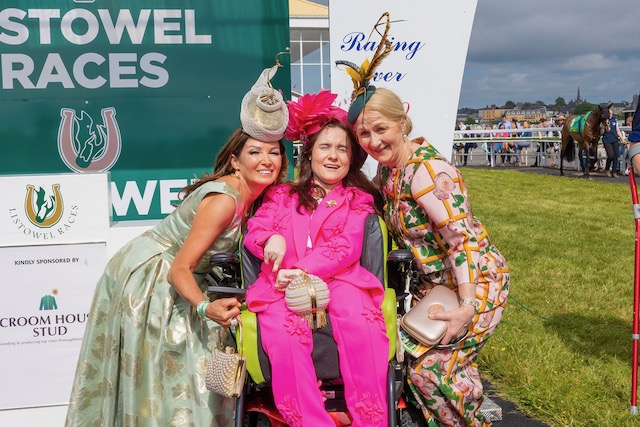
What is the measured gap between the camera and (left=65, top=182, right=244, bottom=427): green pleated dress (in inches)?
125

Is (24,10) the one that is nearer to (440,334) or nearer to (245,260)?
(245,260)

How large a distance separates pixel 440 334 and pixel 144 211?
253cm

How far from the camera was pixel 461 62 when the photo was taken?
4.39 metres

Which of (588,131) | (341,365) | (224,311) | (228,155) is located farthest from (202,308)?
(588,131)

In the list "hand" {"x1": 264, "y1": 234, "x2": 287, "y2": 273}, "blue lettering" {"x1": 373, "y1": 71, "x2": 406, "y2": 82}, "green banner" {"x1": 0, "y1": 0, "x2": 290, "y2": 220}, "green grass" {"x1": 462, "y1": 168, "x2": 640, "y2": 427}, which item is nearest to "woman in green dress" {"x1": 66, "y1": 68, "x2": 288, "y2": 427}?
"hand" {"x1": 264, "y1": 234, "x2": 287, "y2": 273}

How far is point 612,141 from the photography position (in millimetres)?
16578

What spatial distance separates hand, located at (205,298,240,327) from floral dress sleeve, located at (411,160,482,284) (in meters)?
0.90

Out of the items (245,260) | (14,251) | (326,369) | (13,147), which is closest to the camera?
(326,369)

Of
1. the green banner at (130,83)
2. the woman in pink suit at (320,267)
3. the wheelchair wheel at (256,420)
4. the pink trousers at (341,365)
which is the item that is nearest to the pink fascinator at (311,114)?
the woman in pink suit at (320,267)

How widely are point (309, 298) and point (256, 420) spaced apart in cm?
77

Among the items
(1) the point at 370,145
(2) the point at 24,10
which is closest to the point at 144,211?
(2) the point at 24,10

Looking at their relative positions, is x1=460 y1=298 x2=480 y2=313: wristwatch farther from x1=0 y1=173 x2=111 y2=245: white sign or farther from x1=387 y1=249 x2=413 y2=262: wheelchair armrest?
x1=0 y1=173 x2=111 y2=245: white sign

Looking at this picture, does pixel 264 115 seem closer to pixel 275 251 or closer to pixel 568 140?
pixel 275 251

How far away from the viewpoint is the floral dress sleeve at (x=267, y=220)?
9.83 ft
